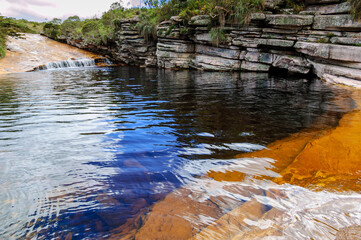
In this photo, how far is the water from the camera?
1.87m

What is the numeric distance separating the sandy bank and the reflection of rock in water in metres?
22.0

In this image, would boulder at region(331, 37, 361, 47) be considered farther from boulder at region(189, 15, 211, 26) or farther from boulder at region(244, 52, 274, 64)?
boulder at region(189, 15, 211, 26)

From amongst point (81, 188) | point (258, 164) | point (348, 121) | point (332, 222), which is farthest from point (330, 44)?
point (81, 188)

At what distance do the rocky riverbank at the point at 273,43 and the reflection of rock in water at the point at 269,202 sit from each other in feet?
31.4

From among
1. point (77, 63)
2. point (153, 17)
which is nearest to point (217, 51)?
point (153, 17)

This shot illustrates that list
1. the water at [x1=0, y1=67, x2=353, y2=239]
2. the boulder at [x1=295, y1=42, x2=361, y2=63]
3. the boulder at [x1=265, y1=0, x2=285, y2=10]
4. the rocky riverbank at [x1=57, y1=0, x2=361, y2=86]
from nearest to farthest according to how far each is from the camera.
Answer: the water at [x1=0, y1=67, x2=353, y2=239] → the boulder at [x1=295, y1=42, x2=361, y2=63] → the rocky riverbank at [x1=57, y1=0, x2=361, y2=86] → the boulder at [x1=265, y1=0, x2=285, y2=10]

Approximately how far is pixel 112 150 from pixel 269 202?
2.30 m

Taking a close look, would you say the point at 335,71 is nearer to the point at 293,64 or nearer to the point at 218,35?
the point at 293,64

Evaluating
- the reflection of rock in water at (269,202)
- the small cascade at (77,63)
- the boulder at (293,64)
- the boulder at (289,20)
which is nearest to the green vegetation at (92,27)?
the small cascade at (77,63)

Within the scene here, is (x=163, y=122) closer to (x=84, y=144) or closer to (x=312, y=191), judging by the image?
(x=84, y=144)

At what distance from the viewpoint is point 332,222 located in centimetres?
164

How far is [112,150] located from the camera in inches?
125

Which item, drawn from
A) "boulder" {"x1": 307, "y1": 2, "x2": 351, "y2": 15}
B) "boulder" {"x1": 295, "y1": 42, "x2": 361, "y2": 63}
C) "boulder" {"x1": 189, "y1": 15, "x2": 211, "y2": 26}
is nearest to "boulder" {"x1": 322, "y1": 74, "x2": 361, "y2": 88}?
"boulder" {"x1": 295, "y1": 42, "x2": 361, "y2": 63}

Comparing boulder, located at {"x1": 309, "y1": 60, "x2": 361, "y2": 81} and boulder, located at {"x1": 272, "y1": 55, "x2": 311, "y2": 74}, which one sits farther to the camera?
boulder, located at {"x1": 272, "y1": 55, "x2": 311, "y2": 74}
